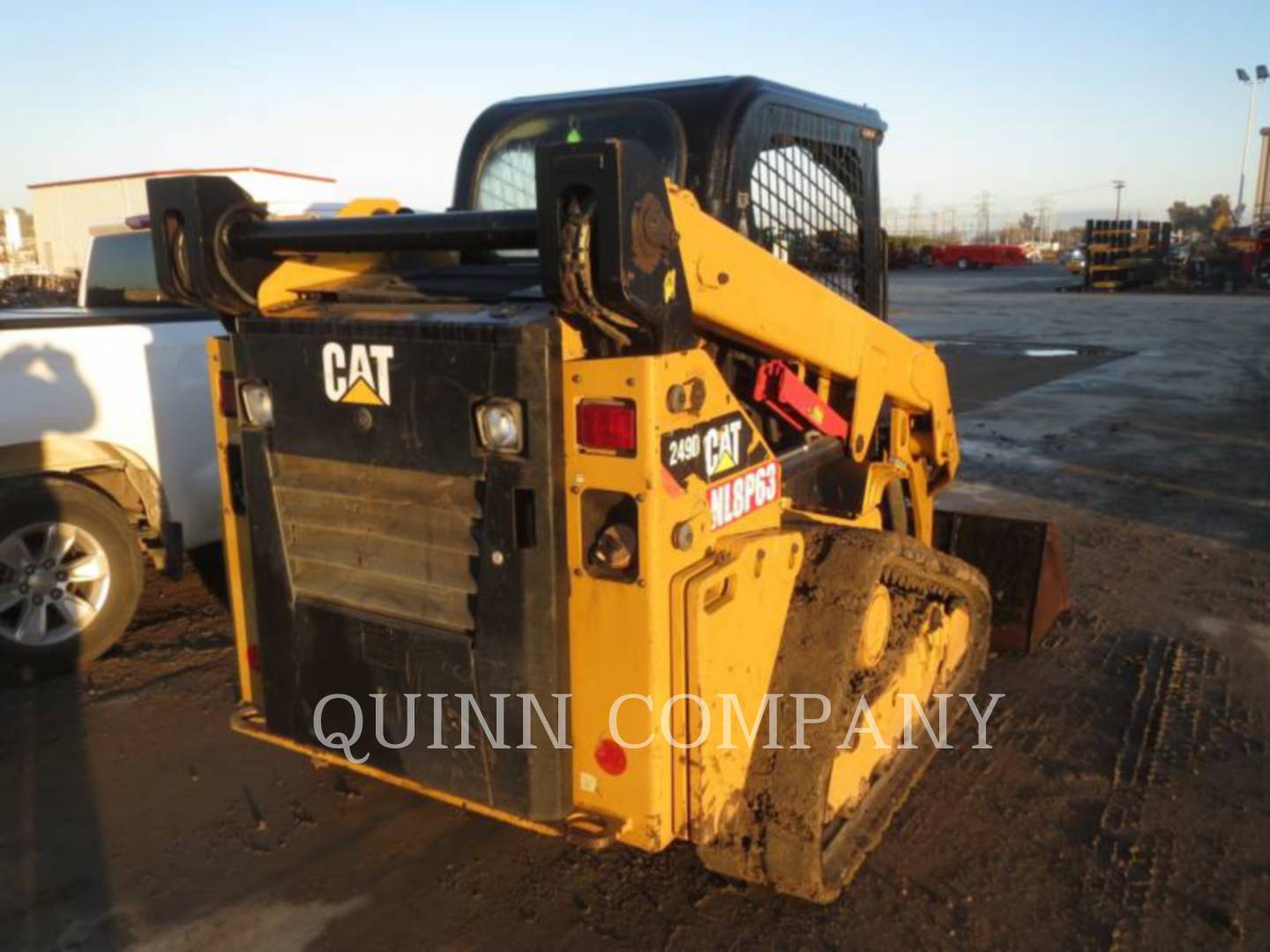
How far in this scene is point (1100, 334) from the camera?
2134 centimetres

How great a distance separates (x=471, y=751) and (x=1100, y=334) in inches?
836

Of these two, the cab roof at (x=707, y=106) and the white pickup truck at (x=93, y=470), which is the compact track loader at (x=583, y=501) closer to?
the cab roof at (x=707, y=106)

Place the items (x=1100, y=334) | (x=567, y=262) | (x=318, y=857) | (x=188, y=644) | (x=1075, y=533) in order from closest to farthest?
(x=567, y=262) < (x=318, y=857) < (x=188, y=644) < (x=1075, y=533) < (x=1100, y=334)

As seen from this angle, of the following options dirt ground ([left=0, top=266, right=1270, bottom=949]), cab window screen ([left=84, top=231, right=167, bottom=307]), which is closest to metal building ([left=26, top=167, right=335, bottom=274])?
cab window screen ([left=84, top=231, right=167, bottom=307])

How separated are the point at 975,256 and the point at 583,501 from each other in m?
57.7

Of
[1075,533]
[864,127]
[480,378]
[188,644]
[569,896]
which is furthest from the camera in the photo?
[1075,533]

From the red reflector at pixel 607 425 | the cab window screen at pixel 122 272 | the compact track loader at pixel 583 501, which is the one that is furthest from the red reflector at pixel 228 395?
the cab window screen at pixel 122 272

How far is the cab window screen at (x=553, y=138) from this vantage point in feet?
11.5

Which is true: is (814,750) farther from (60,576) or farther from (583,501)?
(60,576)

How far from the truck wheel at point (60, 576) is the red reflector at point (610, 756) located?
325cm

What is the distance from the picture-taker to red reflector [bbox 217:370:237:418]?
3.30m

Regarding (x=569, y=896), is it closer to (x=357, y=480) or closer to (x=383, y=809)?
(x=383, y=809)

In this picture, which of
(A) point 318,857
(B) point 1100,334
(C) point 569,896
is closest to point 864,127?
(C) point 569,896

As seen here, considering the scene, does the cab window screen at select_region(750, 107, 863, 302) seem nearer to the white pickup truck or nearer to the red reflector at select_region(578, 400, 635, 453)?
the red reflector at select_region(578, 400, 635, 453)
